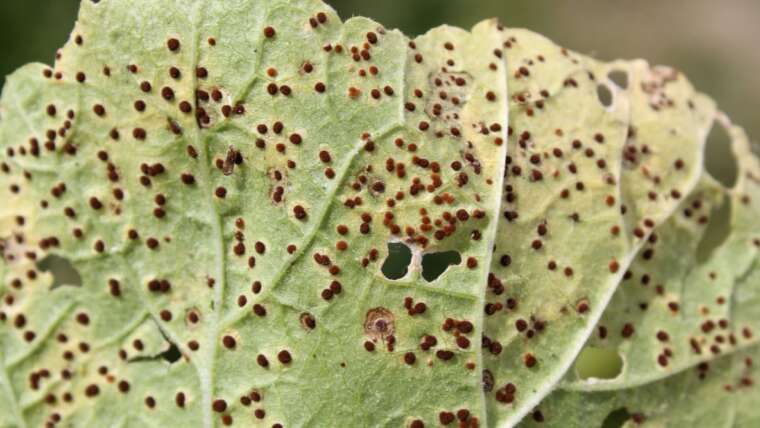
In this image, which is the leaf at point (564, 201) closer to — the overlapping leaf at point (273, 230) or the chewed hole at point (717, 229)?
the overlapping leaf at point (273, 230)

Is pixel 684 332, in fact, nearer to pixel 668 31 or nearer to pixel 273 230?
pixel 273 230

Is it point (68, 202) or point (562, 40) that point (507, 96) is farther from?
point (562, 40)

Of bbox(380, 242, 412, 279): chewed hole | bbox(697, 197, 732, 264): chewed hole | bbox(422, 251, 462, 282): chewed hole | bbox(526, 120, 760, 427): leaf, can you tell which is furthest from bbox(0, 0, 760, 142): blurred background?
bbox(526, 120, 760, 427): leaf

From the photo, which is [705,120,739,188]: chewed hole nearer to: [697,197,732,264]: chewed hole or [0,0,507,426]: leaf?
[697,197,732,264]: chewed hole

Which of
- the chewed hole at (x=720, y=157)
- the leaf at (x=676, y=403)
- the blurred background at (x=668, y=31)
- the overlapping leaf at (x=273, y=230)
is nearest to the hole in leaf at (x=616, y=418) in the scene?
the leaf at (x=676, y=403)

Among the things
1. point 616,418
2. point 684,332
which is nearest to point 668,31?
point 684,332
